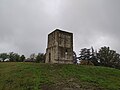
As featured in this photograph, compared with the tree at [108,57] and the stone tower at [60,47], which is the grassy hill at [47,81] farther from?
the tree at [108,57]

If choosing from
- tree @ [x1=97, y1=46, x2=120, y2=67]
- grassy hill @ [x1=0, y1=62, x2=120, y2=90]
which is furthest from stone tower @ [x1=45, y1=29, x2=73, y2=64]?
tree @ [x1=97, y1=46, x2=120, y2=67]

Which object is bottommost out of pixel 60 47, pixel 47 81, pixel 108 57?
pixel 47 81

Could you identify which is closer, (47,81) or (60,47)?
(47,81)

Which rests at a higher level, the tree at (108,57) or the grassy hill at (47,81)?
the tree at (108,57)

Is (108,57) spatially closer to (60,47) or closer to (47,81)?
(60,47)

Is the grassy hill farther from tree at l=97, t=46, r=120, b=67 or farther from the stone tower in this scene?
tree at l=97, t=46, r=120, b=67

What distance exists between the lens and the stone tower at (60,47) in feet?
85.0

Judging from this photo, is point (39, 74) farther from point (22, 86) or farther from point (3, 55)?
point (3, 55)

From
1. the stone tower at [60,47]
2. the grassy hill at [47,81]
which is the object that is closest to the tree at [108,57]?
the stone tower at [60,47]

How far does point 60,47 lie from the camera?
26250 mm

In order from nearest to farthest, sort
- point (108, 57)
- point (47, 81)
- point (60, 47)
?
point (47, 81)
point (60, 47)
point (108, 57)

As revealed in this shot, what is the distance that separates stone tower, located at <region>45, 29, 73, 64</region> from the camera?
1020 inches

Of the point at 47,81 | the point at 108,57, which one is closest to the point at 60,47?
the point at 47,81

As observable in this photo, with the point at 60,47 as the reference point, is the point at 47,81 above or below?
below
